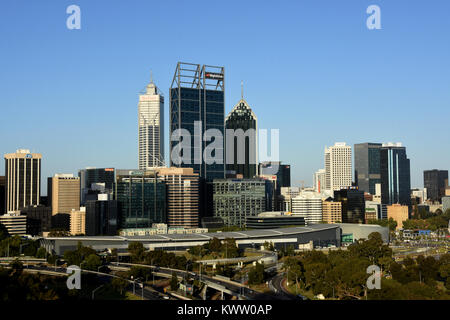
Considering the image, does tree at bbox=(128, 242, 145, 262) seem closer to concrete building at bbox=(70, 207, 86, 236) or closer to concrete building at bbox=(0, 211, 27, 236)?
concrete building at bbox=(0, 211, 27, 236)

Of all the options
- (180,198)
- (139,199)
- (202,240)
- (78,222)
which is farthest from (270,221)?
(78,222)

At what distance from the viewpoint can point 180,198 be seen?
189 m

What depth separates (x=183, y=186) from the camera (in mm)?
189000

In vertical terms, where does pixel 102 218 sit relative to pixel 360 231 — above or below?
above

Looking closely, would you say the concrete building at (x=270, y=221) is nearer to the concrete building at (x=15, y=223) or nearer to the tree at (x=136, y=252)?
the tree at (x=136, y=252)

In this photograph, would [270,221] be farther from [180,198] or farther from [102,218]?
[102,218]

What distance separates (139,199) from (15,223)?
43260 millimetres

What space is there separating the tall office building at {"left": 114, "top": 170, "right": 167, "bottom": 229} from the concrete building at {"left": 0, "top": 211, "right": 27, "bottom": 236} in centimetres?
3343

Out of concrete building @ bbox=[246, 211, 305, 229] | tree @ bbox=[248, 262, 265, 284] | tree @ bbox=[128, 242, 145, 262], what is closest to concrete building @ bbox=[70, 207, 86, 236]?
concrete building @ bbox=[246, 211, 305, 229]

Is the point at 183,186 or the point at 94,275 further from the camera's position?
the point at 183,186
